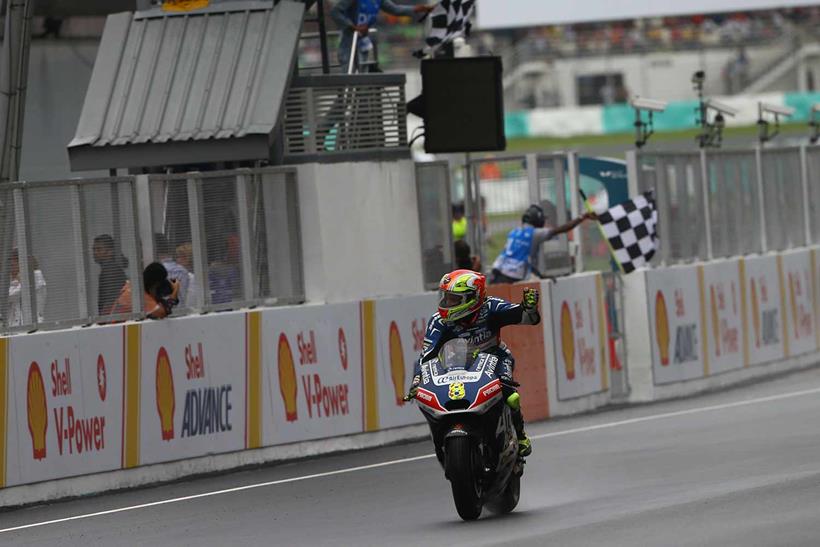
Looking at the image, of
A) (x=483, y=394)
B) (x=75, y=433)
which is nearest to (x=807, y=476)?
(x=483, y=394)

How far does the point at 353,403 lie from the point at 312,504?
4173mm

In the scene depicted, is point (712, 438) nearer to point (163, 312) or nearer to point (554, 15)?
point (163, 312)

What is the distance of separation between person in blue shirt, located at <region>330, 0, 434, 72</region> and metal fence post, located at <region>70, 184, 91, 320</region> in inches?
195

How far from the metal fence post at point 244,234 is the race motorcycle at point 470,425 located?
5358 millimetres

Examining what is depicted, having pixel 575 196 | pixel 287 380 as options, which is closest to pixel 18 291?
pixel 287 380

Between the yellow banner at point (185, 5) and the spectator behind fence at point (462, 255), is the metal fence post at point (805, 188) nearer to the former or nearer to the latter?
the spectator behind fence at point (462, 255)

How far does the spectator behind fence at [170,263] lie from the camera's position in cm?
1588

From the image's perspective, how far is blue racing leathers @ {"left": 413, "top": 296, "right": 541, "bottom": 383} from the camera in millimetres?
11664

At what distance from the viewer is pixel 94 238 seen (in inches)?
603

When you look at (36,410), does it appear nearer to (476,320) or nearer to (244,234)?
(244,234)

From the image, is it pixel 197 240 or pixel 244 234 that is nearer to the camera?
pixel 197 240

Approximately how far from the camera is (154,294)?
15.5 metres

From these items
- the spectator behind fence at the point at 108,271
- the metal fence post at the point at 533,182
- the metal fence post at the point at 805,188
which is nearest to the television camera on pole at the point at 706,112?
the metal fence post at the point at 805,188

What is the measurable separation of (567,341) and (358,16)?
415 cm
